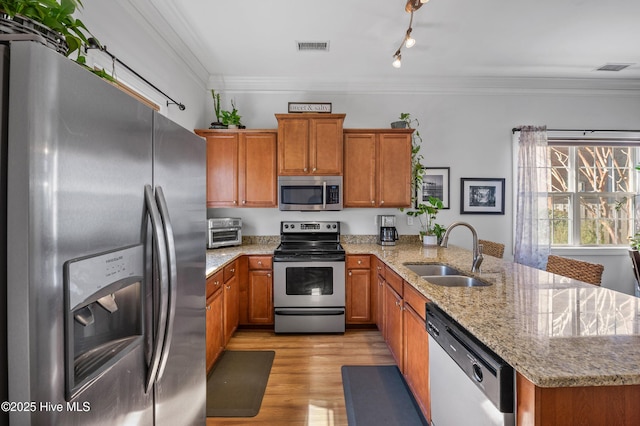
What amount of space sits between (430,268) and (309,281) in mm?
1323

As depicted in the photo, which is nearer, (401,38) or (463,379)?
(463,379)

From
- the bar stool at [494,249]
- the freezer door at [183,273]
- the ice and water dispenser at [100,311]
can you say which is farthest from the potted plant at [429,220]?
the ice and water dispenser at [100,311]

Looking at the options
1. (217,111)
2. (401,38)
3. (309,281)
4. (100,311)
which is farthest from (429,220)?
(100,311)

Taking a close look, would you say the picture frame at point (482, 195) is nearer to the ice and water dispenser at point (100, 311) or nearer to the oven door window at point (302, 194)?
the oven door window at point (302, 194)

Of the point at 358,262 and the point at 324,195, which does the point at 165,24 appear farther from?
the point at 358,262

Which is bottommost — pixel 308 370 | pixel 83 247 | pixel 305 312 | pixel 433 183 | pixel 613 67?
pixel 308 370

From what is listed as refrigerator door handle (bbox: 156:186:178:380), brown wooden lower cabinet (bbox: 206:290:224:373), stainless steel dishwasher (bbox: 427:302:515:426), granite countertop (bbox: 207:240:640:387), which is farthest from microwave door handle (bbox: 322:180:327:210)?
refrigerator door handle (bbox: 156:186:178:380)

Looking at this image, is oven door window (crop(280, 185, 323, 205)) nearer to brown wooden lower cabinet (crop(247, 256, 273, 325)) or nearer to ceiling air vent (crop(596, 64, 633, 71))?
brown wooden lower cabinet (crop(247, 256, 273, 325))

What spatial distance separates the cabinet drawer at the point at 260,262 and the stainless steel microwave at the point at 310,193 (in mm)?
637

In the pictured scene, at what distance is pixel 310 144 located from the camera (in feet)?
11.6

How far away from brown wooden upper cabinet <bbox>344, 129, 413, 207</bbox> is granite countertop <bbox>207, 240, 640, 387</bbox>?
1.66 m

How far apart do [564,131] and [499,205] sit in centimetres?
127

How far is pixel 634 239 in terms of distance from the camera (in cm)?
386

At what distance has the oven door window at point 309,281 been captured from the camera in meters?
3.27
